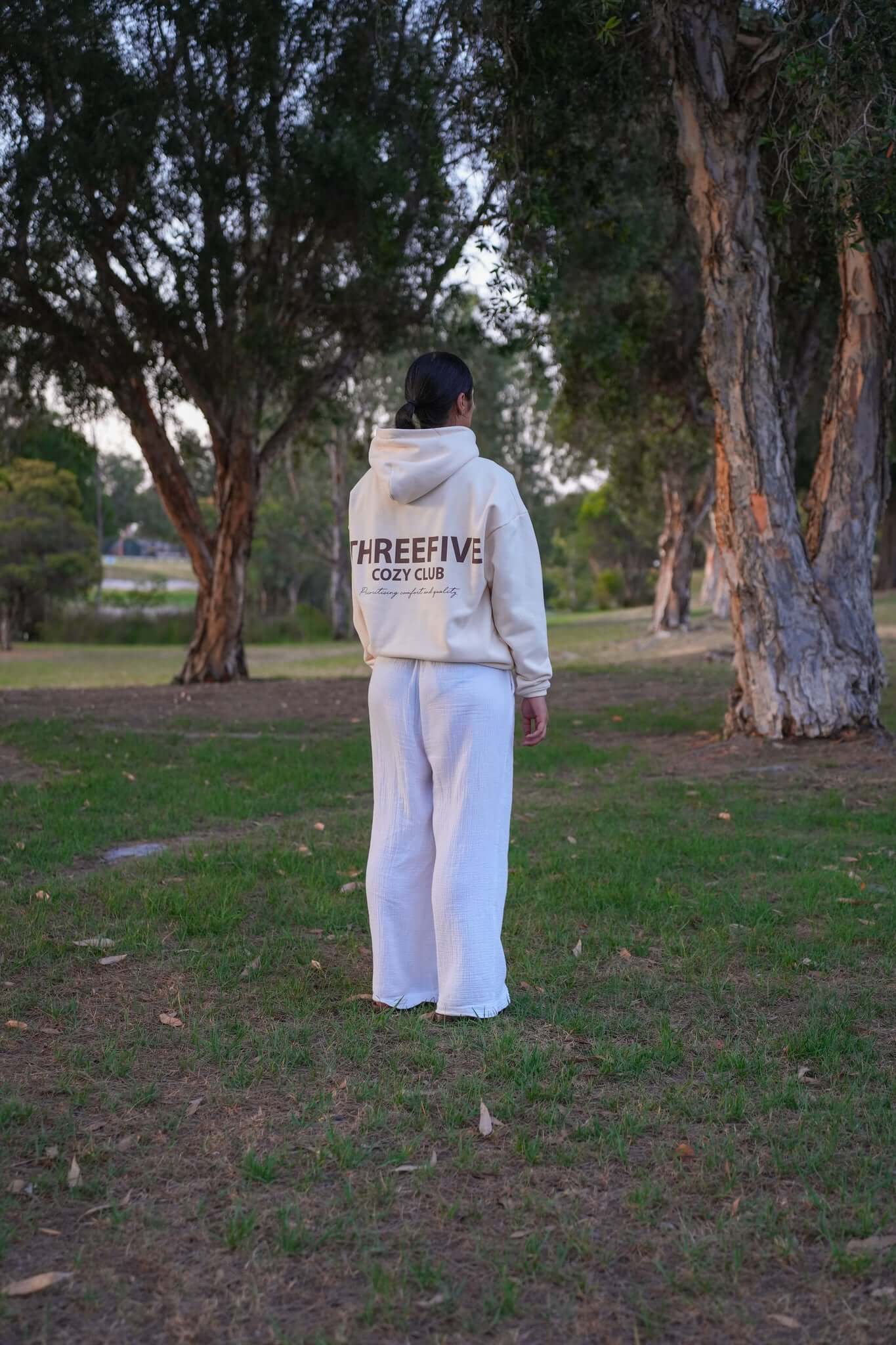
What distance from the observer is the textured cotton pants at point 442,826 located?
4559 millimetres

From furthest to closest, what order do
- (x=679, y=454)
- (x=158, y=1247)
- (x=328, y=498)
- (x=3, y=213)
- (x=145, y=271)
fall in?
(x=328, y=498) → (x=679, y=454) → (x=145, y=271) → (x=3, y=213) → (x=158, y=1247)

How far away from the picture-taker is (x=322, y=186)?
667 inches

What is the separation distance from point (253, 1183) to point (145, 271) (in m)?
16.9

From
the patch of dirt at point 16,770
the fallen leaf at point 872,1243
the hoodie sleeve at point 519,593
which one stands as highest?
the hoodie sleeve at point 519,593

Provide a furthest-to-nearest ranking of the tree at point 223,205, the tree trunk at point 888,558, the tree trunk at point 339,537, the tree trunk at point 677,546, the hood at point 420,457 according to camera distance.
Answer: the tree trunk at point 339,537, the tree trunk at point 888,558, the tree trunk at point 677,546, the tree at point 223,205, the hood at point 420,457

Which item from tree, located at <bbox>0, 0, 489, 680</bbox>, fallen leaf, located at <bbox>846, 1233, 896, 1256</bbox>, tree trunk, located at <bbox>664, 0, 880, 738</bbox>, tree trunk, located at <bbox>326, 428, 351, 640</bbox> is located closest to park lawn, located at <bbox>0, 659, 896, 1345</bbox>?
fallen leaf, located at <bbox>846, 1233, 896, 1256</bbox>

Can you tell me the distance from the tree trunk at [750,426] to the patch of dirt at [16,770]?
242 inches

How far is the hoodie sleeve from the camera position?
178 inches

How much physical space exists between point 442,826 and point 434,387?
1.57 m

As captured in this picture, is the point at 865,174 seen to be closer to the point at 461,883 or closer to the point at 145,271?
the point at 461,883

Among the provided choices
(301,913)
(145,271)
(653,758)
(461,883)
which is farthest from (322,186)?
(461,883)

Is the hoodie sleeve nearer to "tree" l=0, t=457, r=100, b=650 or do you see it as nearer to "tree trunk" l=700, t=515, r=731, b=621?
"tree trunk" l=700, t=515, r=731, b=621

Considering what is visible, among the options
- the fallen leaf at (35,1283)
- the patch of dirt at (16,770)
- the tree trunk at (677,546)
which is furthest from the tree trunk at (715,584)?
the fallen leaf at (35,1283)

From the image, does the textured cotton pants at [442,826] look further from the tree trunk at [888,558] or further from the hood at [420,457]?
the tree trunk at [888,558]
